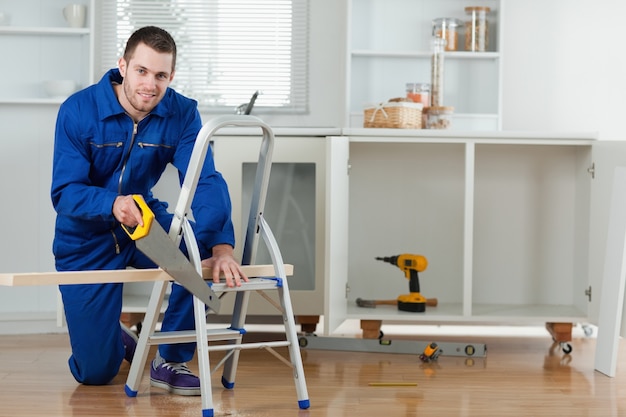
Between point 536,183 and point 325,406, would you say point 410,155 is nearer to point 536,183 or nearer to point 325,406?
point 536,183

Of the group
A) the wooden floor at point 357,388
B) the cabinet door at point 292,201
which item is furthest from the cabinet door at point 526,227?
the cabinet door at point 292,201

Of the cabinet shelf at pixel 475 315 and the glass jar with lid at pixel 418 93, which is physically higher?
the glass jar with lid at pixel 418 93

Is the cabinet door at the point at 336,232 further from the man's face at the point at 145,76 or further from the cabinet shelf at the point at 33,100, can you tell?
the cabinet shelf at the point at 33,100

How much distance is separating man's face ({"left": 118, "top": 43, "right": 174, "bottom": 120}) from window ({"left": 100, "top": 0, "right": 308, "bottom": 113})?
160 centimetres

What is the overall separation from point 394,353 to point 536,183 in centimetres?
107

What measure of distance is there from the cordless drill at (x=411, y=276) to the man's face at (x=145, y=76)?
1.45 metres

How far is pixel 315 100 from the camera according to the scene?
4152 mm

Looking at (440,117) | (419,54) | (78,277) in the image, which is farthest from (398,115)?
(78,277)

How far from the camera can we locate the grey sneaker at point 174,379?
106 inches

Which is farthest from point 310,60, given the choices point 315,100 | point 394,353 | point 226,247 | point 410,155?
point 226,247

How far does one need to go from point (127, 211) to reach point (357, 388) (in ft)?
3.28

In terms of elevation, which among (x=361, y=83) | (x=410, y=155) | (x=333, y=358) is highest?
(x=361, y=83)

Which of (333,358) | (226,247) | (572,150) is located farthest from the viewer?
(572,150)

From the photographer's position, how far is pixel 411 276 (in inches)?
147
